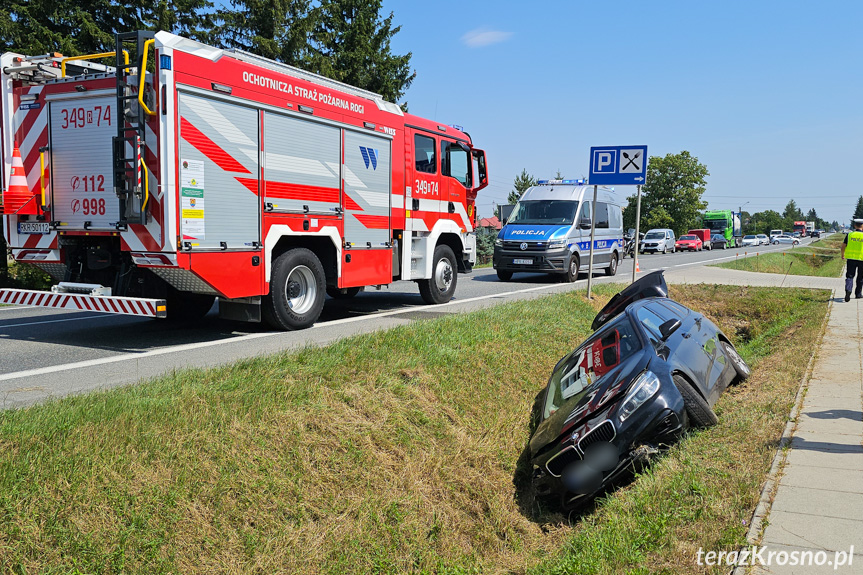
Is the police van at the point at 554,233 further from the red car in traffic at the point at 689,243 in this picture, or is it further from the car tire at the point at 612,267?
the red car in traffic at the point at 689,243

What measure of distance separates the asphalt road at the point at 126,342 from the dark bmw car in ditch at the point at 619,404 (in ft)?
10.2

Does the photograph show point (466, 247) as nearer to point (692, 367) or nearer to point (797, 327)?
point (797, 327)

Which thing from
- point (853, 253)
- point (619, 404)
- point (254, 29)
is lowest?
point (619, 404)

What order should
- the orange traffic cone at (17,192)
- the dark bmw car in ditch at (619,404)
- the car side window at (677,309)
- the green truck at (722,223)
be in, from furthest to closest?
1. the green truck at (722,223)
2. the orange traffic cone at (17,192)
3. the car side window at (677,309)
4. the dark bmw car in ditch at (619,404)

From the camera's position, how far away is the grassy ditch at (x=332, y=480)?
3799 millimetres

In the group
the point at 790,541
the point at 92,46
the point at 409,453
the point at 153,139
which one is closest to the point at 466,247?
the point at 153,139

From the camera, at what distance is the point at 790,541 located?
363 cm

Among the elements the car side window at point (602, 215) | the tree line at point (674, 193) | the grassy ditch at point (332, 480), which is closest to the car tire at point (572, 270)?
the car side window at point (602, 215)

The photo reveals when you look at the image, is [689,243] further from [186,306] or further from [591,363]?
[591,363]

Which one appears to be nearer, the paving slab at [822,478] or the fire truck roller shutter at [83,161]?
the paving slab at [822,478]

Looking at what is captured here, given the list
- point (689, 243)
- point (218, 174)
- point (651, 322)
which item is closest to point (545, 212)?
point (218, 174)

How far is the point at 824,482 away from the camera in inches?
173

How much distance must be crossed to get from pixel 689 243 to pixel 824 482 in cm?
5307

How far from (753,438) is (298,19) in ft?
93.9
